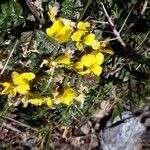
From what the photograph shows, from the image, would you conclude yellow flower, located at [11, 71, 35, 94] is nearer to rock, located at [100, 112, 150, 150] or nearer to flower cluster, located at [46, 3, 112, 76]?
flower cluster, located at [46, 3, 112, 76]

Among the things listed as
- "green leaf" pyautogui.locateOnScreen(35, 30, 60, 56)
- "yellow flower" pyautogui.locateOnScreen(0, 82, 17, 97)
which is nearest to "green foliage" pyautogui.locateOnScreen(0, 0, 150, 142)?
"green leaf" pyautogui.locateOnScreen(35, 30, 60, 56)

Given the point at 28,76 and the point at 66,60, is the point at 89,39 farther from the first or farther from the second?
the point at 28,76

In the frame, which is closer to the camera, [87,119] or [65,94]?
[65,94]

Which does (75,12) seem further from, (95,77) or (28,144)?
(28,144)

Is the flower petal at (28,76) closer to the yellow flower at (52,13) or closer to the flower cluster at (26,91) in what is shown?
the flower cluster at (26,91)

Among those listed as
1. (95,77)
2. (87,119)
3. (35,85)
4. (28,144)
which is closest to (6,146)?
(28,144)

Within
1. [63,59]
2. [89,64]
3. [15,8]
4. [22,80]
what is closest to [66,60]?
[63,59]
